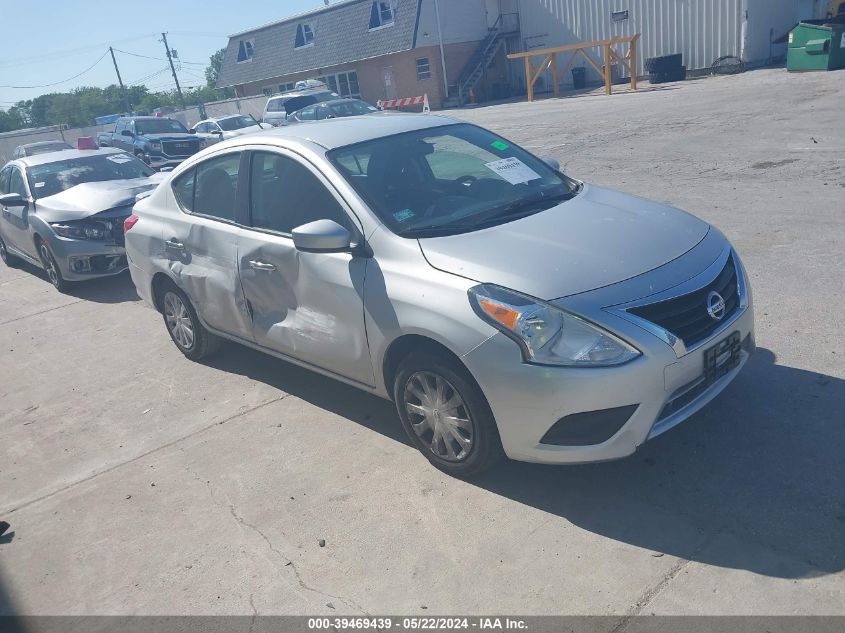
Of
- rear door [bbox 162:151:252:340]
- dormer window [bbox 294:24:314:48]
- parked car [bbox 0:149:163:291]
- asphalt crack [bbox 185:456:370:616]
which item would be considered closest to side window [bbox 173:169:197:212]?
rear door [bbox 162:151:252:340]

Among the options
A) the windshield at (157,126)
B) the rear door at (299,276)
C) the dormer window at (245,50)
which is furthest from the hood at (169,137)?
the dormer window at (245,50)

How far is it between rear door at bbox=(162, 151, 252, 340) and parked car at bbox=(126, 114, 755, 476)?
16 millimetres

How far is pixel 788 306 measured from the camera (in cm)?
544

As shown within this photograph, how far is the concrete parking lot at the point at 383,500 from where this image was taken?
10.2 feet

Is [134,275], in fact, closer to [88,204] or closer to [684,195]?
[88,204]

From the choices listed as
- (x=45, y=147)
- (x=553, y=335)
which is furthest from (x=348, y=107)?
(x=553, y=335)

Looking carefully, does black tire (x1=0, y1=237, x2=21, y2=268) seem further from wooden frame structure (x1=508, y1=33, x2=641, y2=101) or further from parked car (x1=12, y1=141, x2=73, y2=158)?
wooden frame structure (x1=508, y1=33, x2=641, y2=101)

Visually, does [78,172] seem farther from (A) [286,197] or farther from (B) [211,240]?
(A) [286,197]

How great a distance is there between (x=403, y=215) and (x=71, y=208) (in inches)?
253

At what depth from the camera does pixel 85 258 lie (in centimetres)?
891

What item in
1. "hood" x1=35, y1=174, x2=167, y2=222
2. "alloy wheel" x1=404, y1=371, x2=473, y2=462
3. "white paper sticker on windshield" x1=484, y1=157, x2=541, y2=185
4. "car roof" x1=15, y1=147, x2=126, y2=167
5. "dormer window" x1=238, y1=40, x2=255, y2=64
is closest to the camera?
"alloy wheel" x1=404, y1=371, x2=473, y2=462

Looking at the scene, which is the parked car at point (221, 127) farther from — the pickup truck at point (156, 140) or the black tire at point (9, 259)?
the black tire at point (9, 259)

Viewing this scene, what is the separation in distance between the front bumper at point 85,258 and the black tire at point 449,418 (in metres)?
6.14

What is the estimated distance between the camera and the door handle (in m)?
4.73
